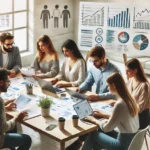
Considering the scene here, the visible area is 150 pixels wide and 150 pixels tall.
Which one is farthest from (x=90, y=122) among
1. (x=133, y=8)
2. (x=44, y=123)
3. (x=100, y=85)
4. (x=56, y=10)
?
(x=56, y=10)

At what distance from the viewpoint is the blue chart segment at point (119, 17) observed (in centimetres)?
766

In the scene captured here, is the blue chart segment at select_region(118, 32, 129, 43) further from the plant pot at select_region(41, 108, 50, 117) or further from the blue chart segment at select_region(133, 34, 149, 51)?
the plant pot at select_region(41, 108, 50, 117)

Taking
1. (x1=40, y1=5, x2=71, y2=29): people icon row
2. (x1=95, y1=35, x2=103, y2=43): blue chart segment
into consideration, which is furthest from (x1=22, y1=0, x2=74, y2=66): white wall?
(x1=95, y1=35, x2=103, y2=43): blue chart segment

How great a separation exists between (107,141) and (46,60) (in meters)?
2.18

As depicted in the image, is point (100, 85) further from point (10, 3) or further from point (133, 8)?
point (10, 3)

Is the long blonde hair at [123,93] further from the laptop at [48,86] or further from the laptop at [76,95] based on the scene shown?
the laptop at [48,86]

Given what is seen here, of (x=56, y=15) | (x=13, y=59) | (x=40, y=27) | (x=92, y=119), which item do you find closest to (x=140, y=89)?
(x=92, y=119)

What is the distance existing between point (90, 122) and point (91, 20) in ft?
13.6

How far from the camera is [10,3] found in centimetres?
771

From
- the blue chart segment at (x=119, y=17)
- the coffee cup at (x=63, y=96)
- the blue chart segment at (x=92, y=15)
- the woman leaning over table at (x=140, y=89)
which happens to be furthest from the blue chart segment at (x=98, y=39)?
the woman leaning over table at (x=140, y=89)

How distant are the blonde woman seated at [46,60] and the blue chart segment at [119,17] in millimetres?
2265

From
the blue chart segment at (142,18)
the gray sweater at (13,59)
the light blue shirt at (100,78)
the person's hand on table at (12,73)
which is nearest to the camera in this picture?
the light blue shirt at (100,78)

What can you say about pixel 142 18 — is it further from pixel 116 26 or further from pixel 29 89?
pixel 29 89

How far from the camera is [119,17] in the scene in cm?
768
